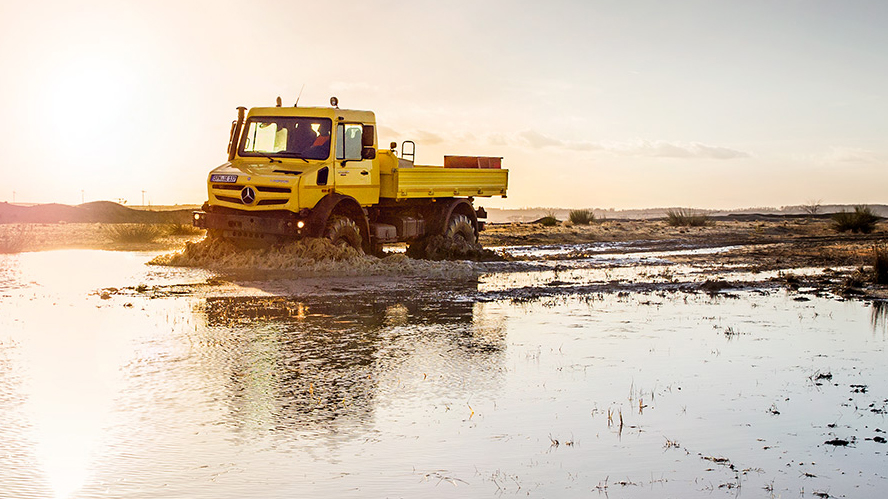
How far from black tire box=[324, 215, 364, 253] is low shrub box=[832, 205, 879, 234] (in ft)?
92.5

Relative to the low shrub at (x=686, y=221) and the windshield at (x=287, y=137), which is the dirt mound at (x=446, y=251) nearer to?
the windshield at (x=287, y=137)

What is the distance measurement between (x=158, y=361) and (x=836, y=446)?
6414 mm

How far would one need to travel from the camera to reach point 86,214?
153 ft

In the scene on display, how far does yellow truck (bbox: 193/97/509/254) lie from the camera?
1983 centimetres

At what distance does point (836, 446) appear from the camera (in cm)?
672

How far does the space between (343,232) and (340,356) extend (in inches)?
428

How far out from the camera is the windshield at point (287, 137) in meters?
20.3

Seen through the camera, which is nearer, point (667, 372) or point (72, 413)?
point (72, 413)

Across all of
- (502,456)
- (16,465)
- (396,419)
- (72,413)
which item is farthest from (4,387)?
(502,456)

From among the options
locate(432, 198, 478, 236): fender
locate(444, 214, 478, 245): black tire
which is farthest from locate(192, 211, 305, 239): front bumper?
locate(444, 214, 478, 245): black tire

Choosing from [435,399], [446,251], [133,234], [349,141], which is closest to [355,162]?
[349,141]

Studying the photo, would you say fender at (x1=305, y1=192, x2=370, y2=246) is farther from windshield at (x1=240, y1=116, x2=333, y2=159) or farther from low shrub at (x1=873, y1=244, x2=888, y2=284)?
low shrub at (x1=873, y1=244, x2=888, y2=284)

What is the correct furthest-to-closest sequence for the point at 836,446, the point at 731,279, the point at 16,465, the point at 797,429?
1. the point at 731,279
2. the point at 797,429
3. the point at 836,446
4. the point at 16,465

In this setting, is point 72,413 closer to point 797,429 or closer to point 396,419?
point 396,419
